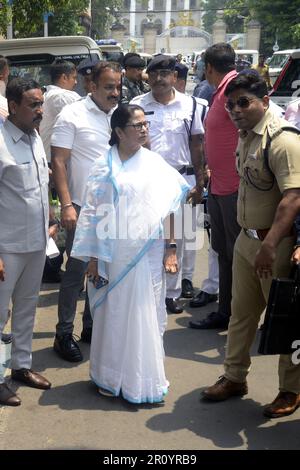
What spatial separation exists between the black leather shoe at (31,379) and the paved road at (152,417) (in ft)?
0.15

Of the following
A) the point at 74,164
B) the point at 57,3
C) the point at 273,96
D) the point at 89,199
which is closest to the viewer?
the point at 89,199

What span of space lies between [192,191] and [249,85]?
1.91m

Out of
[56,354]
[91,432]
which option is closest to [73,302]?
[56,354]

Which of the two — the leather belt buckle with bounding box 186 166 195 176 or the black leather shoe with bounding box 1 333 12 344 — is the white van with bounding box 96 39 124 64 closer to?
the leather belt buckle with bounding box 186 166 195 176

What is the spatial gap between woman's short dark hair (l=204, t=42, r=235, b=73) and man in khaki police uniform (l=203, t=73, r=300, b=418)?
1425 millimetres

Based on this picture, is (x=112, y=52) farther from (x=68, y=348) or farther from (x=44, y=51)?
(x=68, y=348)

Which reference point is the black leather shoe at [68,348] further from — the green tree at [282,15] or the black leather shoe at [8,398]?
the green tree at [282,15]

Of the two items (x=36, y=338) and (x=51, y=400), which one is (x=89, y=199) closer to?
(x=51, y=400)

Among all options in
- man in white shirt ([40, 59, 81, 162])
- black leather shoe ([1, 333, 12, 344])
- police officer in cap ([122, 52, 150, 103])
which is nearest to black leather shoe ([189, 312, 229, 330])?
black leather shoe ([1, 333, 12, 344])

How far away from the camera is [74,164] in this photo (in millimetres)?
4227

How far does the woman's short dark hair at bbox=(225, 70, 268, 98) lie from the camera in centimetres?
325

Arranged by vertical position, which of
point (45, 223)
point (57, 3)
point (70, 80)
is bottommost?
point (45, 223)

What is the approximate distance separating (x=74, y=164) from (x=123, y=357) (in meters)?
1.39
